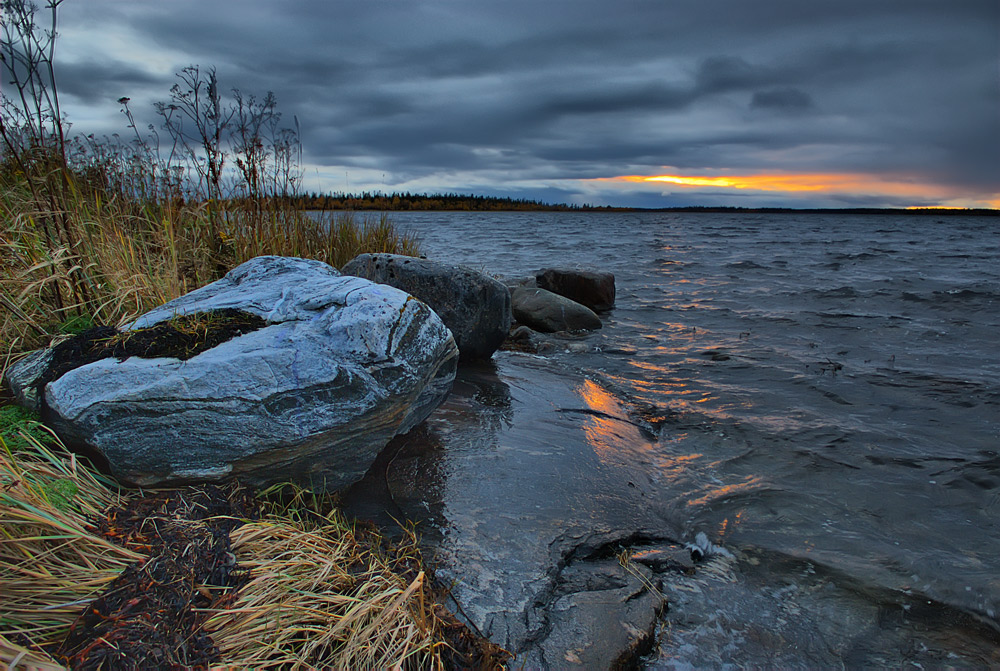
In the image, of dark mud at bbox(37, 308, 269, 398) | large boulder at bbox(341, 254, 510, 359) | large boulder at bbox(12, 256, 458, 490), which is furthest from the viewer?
large boulder at bbox(341, 254, 510, 359)

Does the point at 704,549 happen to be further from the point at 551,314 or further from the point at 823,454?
the point at 551,314

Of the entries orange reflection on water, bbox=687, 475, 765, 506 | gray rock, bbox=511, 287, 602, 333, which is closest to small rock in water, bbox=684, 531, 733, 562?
orange reflection on water, bbox=687, 475, 765, 506

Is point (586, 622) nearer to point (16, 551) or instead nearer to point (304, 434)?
point (304, 434)

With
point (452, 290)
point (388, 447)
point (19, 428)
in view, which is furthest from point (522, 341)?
point (19, 428)

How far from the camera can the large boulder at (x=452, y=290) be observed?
5.48 m

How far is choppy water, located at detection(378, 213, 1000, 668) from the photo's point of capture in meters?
2.35

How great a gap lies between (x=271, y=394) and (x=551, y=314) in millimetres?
5658

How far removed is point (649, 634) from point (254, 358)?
6.94 ft

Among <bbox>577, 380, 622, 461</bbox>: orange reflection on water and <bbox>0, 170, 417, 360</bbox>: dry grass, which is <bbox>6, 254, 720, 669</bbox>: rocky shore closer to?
<bbox>577, 380, 622, 461</bbox>: orange reflection on water

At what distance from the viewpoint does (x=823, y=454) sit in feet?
12.7

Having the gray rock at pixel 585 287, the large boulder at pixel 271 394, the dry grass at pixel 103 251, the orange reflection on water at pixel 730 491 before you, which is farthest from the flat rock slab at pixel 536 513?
the gray rock at pixel 585 287

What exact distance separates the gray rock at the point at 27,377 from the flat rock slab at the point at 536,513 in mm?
1645

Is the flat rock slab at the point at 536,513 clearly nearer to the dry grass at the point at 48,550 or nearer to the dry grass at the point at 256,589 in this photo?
the dry grass at the point at 256,589

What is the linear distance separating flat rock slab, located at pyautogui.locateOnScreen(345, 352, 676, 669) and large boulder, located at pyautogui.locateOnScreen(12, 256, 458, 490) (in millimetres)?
430
